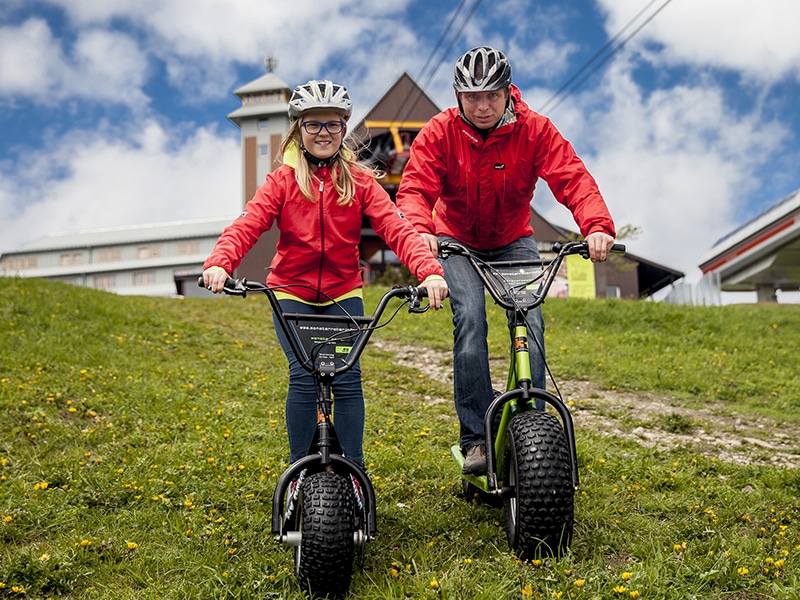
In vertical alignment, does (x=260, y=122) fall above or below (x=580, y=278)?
above

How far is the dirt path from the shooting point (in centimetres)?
609

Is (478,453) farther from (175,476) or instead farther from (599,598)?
(175,476)

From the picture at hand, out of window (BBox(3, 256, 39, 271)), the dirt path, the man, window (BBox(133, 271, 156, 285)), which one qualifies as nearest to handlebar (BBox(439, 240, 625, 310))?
the man

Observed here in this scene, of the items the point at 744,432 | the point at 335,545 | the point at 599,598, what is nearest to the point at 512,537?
the point at 599,598

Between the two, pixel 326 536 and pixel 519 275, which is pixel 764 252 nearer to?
pixel 519 275

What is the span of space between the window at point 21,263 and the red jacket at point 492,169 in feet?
256

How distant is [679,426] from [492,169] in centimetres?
400

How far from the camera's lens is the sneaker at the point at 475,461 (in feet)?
12.1

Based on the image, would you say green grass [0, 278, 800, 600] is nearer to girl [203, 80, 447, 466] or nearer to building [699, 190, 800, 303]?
girl [203, 80, 447, 466]

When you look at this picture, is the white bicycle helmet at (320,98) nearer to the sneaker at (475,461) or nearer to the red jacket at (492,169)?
the red jacket at (492,169)

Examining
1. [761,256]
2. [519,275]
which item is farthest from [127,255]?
[519,275]

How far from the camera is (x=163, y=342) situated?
34.5ft

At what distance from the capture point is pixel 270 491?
4.57 m

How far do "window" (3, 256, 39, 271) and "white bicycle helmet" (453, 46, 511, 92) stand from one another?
7845 cm
